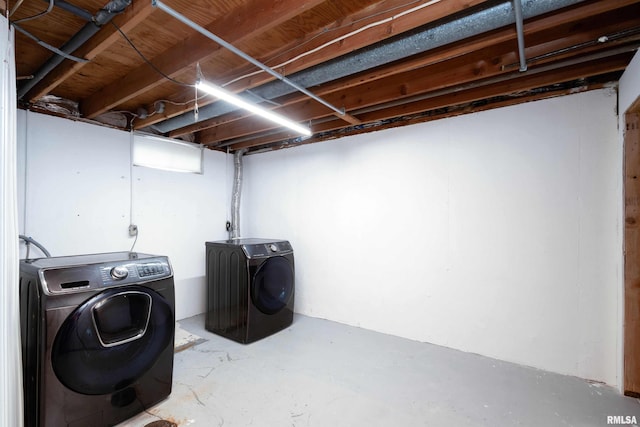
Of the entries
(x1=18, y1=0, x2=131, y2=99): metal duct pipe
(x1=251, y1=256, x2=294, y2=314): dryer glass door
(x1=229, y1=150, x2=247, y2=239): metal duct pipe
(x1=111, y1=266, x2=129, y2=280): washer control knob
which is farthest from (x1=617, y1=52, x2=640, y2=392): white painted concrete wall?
A: (x1=229, y1=150, x2=247, y2=239): metal duct pipe

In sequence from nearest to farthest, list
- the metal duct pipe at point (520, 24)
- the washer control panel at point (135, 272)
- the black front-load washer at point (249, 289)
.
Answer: the metal duct pipe at point (520, 24) → the washer control panel at point (135, 272) → the black front-load washer at point (249, 289)

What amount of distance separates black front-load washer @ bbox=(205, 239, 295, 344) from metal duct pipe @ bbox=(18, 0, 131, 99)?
1.87 m

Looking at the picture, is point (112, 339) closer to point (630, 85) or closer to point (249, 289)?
point (249, 289)

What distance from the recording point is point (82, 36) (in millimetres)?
1697

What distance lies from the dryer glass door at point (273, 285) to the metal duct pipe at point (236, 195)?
47.5 inches

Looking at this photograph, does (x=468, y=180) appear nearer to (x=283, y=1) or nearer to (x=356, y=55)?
(x=356, y=55)

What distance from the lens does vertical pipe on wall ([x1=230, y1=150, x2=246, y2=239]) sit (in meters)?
4.14

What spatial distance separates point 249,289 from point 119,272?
1258 millimetres

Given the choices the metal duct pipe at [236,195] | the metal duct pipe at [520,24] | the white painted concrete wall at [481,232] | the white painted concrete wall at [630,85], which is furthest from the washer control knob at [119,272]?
the white painted concrete wall at [630,85]

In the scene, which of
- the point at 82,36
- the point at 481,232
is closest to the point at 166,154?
the point at 82,36

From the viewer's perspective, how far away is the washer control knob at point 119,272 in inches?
69.7

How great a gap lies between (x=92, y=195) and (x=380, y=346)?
3.14 meters

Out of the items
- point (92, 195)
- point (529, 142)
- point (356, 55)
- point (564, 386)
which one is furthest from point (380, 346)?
point (92, 195)

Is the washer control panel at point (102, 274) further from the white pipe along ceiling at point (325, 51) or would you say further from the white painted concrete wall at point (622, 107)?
the white painted concrete wall at point (622, 107)
